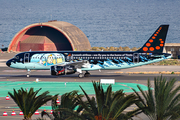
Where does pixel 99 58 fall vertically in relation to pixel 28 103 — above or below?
below

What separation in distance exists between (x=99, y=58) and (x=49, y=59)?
7.61m

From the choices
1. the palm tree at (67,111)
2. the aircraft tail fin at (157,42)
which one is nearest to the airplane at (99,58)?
the aircraft tail fin at (157,42)

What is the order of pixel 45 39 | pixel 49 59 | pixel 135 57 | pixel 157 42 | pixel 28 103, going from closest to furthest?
pixel 28 103 < pixel 135 57 < pixel 157 42 < pixel 49 59 < pixel 45 39

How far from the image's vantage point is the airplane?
158ft

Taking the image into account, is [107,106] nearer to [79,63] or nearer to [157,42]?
[79,63]

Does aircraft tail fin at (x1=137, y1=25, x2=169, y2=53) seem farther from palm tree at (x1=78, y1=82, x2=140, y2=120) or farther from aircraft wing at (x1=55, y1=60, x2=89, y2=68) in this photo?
palm tree at (x1=78, y1=82, x2=140, y2=120)

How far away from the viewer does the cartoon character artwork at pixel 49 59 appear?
4956 cm

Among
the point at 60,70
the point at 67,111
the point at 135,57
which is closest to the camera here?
the point at 67,111

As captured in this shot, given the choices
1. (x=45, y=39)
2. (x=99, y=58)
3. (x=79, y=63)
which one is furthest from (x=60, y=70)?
(x=45, y=39)

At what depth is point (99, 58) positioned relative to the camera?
49.3 metres

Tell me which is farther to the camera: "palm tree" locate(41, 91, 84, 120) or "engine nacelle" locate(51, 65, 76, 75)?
"engine nacelle" locate(51, 65, 76, 75)

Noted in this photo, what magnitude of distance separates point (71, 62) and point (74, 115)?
34.8 meters

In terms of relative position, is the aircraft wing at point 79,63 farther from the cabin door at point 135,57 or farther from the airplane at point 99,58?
the cabin door at point 135,57

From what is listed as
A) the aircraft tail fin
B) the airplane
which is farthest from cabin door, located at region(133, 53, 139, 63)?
the aircraft tail fin
